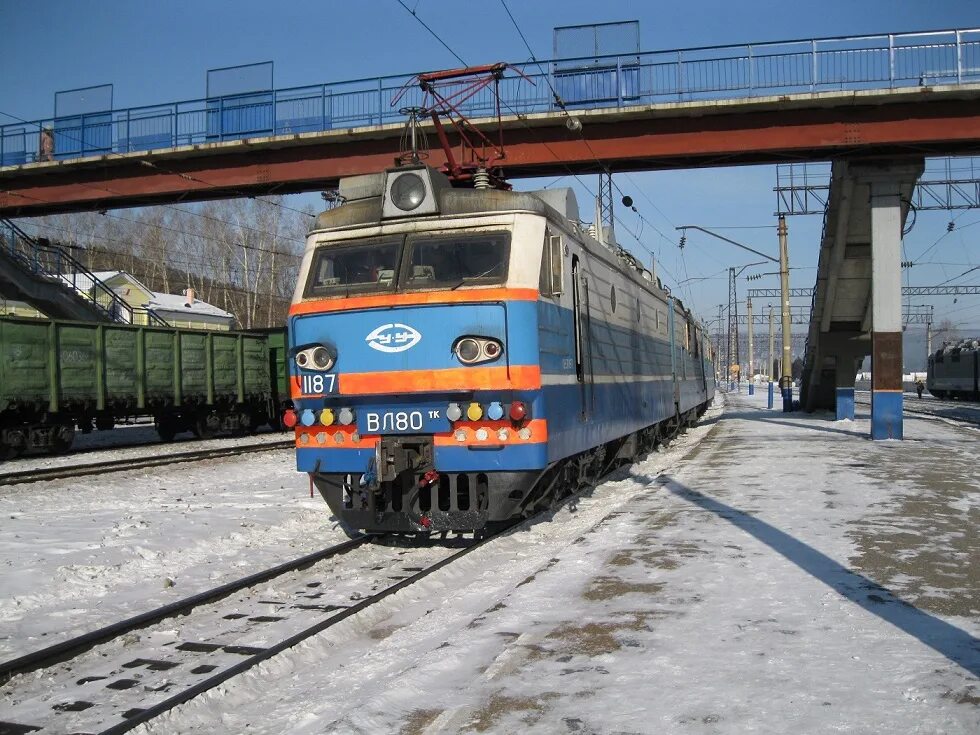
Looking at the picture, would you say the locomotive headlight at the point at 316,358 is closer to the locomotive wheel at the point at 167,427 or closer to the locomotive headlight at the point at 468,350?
the locomotive headlight at the point at 468,350

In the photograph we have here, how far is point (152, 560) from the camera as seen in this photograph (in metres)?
8.11

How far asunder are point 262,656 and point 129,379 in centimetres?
1780

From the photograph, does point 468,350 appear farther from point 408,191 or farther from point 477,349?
point 408,191

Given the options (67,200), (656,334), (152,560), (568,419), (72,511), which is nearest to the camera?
(152,560)

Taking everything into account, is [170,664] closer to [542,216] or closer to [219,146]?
[542,216]

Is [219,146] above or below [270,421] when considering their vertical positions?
above

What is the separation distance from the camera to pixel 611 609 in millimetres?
5809

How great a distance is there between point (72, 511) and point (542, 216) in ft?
23.3

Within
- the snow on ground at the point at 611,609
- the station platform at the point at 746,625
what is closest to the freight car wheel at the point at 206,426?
the snow on ground at the point at 611,609

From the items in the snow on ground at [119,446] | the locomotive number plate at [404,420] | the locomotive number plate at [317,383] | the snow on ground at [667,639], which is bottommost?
the snow on ground at [667,639]

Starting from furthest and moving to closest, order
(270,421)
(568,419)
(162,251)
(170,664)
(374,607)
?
(162,251)
(270,421)
(568,419)
(374,607)
(170,664)

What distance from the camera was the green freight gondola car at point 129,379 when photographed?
18.7m

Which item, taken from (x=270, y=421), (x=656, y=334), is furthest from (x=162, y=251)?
(x=656, y=334)

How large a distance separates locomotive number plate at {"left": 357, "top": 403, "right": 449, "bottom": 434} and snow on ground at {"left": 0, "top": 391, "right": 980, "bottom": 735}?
126 cm
